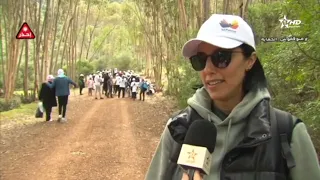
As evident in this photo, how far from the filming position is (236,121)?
170 centimetres

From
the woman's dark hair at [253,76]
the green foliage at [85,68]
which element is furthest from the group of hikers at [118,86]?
the woman's dark hair at [253,76]

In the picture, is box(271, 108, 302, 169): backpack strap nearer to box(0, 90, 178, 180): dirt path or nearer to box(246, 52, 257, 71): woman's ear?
box(246, 52, 257, 71): woman's ear

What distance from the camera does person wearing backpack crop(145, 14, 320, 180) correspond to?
159 centimetres

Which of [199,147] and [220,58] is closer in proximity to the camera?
[199,147]

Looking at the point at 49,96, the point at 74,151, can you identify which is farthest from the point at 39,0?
the point at 74,151

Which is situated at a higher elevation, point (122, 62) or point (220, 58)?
point (220, 58)

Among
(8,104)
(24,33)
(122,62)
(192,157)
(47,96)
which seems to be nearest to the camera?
(192,157)

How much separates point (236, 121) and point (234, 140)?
3.0 inches

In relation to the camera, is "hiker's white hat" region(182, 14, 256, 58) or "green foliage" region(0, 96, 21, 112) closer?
"hiker's white hat" region(182, 14, 256, 58)

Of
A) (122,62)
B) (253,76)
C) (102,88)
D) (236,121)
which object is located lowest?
(102,88)

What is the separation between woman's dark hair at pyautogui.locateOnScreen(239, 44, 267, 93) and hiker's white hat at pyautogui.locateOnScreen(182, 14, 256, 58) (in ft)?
0.11

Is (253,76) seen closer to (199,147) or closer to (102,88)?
(199,147)

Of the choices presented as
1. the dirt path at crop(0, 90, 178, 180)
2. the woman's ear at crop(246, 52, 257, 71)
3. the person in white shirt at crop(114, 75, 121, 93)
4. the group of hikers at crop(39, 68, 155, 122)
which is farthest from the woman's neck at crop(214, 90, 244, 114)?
the person in white shirt at crop(114, 75, 121, 93)

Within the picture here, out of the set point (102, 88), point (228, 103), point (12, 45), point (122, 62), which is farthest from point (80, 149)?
point (122, 62)
